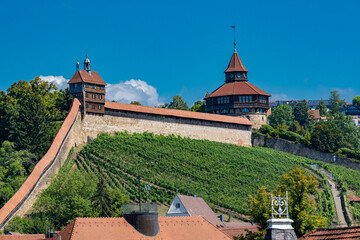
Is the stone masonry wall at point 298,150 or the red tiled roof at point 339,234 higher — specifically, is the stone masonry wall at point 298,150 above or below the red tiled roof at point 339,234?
above

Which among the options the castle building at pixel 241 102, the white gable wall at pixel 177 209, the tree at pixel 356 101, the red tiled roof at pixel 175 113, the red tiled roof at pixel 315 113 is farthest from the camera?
the tree at pixel 356 101

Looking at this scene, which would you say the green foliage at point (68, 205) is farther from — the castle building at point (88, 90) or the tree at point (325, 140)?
the tree at point (325, 140)

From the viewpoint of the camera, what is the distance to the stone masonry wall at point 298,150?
276 ft

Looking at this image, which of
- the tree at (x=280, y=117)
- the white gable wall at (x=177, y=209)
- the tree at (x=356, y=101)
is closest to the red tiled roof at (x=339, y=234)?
the white gable wall at (x=177, y=209)

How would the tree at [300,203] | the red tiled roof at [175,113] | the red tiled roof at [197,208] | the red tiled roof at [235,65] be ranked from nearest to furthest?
1. the tree at [300,203]
2. the red tiled roof at [197,208]
3. the red tiled roof at [175,113]
4. the red tiled roof at [235,65]

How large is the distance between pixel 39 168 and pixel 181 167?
14.8 m

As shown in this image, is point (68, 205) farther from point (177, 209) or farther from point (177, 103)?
point (177, 103)

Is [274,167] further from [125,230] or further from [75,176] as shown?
[125,230]

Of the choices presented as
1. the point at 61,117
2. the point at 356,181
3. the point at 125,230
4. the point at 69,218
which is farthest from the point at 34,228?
the point at 356,181

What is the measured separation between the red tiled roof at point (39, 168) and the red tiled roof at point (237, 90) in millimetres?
25626

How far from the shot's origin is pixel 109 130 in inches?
2788

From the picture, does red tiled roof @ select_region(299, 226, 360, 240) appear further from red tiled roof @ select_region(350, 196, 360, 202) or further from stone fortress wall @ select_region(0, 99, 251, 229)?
red tiled roof @ select_region(350, 196, 360, 202)

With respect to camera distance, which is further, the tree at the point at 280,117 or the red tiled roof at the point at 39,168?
the tree at the point at 280,117

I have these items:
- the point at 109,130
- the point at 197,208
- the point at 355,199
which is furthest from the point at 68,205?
the point at 355,199
